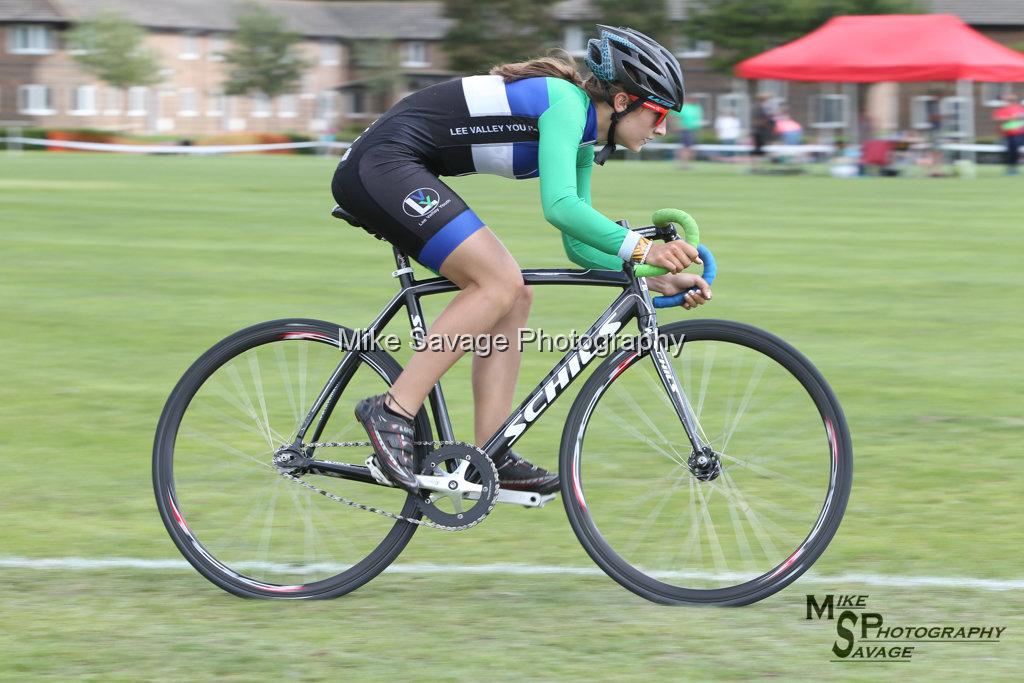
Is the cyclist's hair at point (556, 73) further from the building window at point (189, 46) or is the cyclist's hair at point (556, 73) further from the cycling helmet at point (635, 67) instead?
the building window at point (189, 46)

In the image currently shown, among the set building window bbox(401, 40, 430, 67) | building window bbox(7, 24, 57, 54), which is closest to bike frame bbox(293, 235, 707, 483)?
building window bbox(7, 24, 57, 54)

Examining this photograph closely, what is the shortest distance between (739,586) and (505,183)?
27.2 metres

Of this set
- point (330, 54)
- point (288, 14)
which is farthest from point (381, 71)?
point (330, 54)

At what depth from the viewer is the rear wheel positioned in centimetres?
504

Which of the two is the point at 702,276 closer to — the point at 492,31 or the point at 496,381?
the point at 496,381

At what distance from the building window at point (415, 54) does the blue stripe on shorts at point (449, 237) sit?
102962 millimetres

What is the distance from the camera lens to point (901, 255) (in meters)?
16.5

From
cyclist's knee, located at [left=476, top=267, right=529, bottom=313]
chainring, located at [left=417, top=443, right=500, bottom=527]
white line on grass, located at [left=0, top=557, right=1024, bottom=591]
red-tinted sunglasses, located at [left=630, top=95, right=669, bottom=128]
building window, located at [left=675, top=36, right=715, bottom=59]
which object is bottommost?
white line on grass, located at [left=0, top=557, right=1024, bottom=591]

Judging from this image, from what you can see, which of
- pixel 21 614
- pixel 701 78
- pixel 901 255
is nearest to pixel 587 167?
pixel 21 614

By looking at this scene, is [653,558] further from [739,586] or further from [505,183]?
[505,183]

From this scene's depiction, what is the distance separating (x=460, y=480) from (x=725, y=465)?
33.9 inches

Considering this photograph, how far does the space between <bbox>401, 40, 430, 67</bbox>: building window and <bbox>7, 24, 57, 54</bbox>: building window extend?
2478cm

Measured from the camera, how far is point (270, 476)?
17.5ft

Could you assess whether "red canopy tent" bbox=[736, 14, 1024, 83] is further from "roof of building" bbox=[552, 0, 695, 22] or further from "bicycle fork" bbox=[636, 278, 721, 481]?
"roof of building" bbox=[552, 0, 695, 22]
